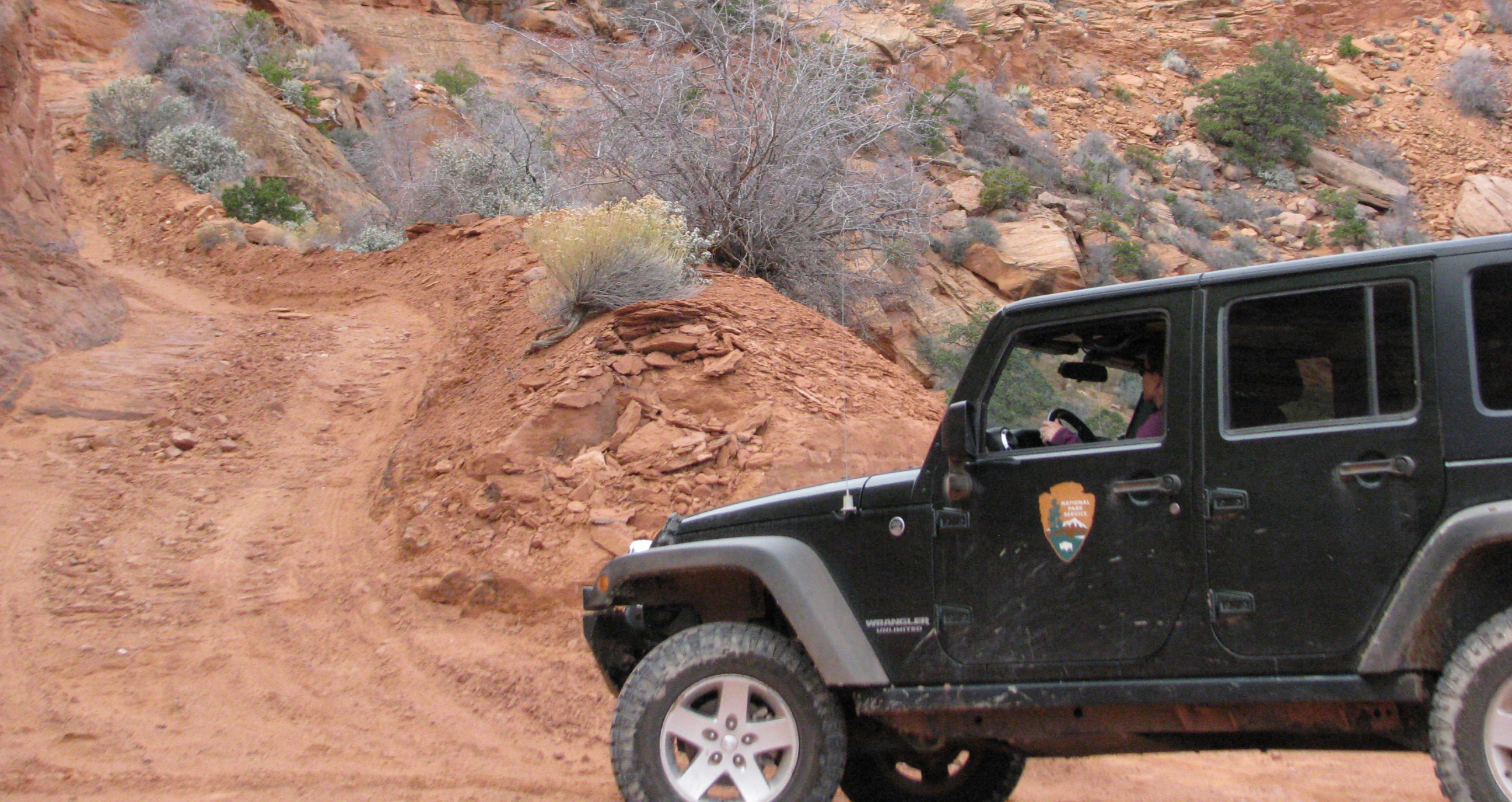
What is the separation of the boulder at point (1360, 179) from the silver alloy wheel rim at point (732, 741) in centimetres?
2933

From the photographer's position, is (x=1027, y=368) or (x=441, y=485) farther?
(x=441, y=485)

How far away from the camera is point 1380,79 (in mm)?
33688

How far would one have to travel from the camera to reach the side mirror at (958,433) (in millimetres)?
3490

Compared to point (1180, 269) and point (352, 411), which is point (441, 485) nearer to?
point (352, 411)

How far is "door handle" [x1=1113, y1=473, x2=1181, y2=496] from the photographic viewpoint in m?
3.34

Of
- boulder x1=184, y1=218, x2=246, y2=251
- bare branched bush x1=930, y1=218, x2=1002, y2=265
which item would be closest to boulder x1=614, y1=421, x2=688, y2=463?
boulder x1=184, y1=218, x2=246, y2=251

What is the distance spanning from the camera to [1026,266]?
2102cm

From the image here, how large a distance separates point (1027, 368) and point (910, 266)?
43.6ft

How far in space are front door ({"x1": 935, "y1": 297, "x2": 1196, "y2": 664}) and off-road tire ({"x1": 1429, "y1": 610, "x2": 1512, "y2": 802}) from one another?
0.72 meters

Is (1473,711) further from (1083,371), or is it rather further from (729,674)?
(729,674)

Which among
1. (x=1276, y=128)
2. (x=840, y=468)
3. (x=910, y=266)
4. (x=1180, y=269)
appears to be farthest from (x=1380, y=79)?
(x=840, y=468)

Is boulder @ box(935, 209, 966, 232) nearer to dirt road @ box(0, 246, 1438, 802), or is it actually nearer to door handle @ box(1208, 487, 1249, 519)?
dirt road @ box(0, 246, 1438, 802)

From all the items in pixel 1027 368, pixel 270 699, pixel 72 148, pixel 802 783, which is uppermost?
pixel 1027 368

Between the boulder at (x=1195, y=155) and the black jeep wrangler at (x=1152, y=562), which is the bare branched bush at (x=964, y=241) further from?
the black jeep wrangler at (x=1152, y=562)
